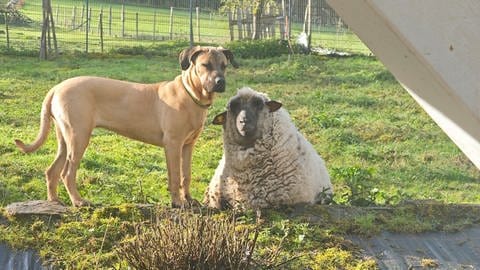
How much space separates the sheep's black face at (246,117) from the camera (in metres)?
5.83

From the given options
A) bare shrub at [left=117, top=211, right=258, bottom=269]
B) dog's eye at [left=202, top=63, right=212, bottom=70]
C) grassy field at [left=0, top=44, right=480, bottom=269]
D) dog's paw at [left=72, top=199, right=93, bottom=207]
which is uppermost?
dog's eye at [left=202, top=63, right=212, bottom=70]

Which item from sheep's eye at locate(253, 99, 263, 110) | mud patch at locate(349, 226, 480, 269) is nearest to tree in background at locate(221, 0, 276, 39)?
sheep's eye at locate(253, 99, 263, 110)

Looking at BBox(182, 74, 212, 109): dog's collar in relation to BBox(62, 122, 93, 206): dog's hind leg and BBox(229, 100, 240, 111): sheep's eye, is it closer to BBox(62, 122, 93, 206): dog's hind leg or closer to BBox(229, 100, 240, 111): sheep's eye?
BBox(229, 100, 240, 111): sheep's eye

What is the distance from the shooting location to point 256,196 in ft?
19.4

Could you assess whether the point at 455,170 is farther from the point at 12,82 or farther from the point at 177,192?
the point at 12,82

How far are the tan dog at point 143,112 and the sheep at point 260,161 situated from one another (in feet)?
0.94

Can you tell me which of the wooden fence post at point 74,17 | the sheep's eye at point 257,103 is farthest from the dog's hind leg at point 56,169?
the wooden fence post at point 74,17

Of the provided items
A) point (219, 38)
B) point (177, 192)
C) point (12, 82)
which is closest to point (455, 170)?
point (177, 192)

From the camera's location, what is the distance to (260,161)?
600cm

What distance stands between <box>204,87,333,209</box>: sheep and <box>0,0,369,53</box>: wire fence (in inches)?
697

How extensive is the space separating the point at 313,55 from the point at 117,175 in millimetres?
14594

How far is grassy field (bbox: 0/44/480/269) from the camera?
509 centimetres

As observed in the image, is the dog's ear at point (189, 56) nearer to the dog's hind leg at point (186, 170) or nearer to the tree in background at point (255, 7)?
the dog's hind leg at point (186, 170)

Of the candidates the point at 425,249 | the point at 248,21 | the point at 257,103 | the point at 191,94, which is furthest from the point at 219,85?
the point at 248,21
